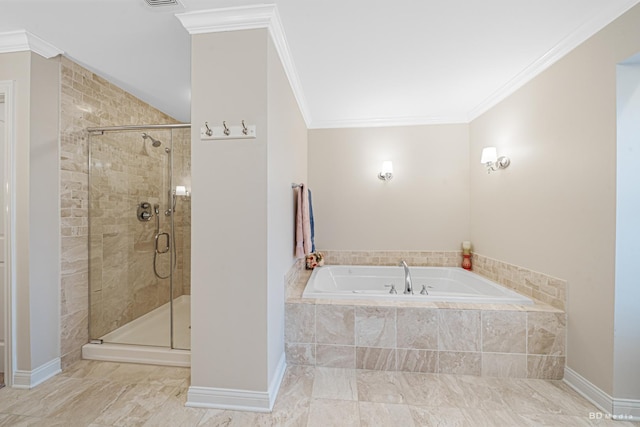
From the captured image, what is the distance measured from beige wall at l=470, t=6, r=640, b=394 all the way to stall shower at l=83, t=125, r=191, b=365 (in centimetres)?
277

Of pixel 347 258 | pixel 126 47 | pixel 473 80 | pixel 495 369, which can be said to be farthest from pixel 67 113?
pixel 495 369

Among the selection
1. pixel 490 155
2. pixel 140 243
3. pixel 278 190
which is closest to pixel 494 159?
pixel 490 155

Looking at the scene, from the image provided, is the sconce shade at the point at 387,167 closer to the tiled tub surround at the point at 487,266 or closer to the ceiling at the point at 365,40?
the ceiling at the point at 365,40

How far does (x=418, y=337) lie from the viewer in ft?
6.52

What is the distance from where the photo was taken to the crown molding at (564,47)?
152 centimetres

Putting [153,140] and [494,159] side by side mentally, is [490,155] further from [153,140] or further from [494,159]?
[153,140]

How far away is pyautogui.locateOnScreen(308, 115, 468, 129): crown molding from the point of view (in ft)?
10.7

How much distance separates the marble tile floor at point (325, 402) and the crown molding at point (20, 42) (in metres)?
2.25

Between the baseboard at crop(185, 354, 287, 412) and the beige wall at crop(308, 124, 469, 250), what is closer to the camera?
the baseboard at crop(185, 354, 287, 412)

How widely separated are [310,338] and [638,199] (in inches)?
85.5

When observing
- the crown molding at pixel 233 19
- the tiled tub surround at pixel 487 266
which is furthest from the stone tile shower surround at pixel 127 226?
the tiled tub surround at pixel 487 266

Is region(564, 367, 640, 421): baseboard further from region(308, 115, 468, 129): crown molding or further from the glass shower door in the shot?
the glass shower door

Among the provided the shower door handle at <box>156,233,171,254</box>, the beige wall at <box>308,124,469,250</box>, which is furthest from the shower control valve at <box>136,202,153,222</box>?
the beige wall at <box>308,124,469,250</box>

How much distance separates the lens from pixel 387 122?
331cm
